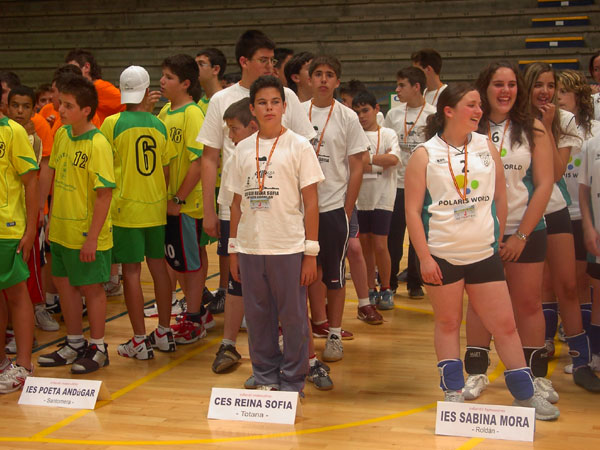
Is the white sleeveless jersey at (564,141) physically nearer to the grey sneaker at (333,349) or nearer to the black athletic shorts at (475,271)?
the black athletic shorts at (475,271)

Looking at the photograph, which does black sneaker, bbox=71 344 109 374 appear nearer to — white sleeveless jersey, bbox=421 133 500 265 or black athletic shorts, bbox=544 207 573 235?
white sleeveless jersey, bbox=421 133 500 265

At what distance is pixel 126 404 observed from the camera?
3777 millimetres

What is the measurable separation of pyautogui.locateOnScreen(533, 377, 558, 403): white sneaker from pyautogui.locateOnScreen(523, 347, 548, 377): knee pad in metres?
0.05

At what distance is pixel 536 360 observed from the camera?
3.78 m

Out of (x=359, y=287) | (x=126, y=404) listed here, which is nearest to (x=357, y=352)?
(x=359, y=287)

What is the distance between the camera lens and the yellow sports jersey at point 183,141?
4.71 metres

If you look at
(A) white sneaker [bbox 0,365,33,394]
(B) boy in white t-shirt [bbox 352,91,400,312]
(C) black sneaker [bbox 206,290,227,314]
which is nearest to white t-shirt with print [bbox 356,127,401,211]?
(B) boy in white t-shirt [bbox 352,91,400,312]

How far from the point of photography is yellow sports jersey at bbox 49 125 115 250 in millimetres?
4113

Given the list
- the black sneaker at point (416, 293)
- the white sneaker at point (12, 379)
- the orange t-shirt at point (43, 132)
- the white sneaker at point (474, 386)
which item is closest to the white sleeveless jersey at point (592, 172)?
the white sneaker at point (474, 386)

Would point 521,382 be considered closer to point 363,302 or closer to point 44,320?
point 363,302

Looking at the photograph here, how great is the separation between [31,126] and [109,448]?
9.47 ft

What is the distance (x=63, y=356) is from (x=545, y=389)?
267 centimetres

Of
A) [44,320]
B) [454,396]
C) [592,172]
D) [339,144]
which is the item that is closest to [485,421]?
[454,396]

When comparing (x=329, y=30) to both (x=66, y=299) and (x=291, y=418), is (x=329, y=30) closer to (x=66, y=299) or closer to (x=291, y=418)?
(x=66, y=299)
